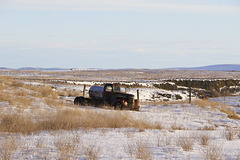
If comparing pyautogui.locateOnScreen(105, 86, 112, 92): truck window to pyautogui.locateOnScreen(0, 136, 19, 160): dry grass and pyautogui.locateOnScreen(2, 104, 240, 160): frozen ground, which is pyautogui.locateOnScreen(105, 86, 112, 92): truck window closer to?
pyautogui.locateOnScreen(2, 104, 240, 160): frozen ground

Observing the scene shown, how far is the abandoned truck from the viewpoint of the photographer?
20094mm

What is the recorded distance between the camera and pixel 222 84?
57156mm

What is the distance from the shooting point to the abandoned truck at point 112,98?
65.9ft

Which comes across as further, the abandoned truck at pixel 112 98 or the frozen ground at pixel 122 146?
the abandoned truck at pixel 112 98

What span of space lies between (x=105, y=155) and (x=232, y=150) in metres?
3.43

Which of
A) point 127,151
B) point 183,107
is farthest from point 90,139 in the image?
point 183,107

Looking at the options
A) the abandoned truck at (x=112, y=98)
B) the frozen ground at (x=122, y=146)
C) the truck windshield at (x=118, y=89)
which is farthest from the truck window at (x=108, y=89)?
the frozen ground at (x=122, y=146)

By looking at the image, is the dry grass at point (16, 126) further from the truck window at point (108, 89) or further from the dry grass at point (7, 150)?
the truck window at point (108, 89)

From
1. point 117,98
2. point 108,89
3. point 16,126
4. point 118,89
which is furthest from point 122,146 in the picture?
point 118,89

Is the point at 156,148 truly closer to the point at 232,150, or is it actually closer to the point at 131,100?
the point at 232,150

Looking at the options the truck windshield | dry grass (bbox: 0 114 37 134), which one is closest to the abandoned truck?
the truck windshield

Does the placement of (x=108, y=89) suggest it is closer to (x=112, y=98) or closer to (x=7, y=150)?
(x=112, y=98)

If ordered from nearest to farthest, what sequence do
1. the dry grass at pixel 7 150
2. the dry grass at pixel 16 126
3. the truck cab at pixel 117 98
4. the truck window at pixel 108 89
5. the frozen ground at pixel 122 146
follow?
1. the dry grass at pixel 7 150
2. the frozen ground at pixel 122 146
3. the dry grass at pixel 16 126
4. the truck cab at pixel 117 98
5. the truck window at pixel 108 89

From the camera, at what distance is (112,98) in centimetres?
2044
